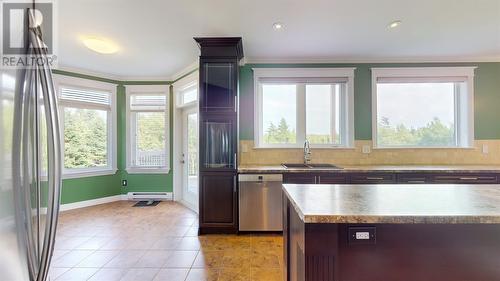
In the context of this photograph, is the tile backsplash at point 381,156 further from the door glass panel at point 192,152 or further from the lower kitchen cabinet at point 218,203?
the door glass panel at point 192,152

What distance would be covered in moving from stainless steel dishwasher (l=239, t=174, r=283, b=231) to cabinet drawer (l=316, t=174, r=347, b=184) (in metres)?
0.52

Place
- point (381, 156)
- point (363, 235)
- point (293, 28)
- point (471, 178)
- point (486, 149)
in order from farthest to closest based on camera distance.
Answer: point (381, 156) < point (486, 149) < point (471, 178) < point (293, 28) < point (363, 235)

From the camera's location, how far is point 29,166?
0.80m

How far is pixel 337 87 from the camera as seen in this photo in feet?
12.4

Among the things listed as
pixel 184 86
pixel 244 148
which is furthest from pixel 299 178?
pixel 184 86

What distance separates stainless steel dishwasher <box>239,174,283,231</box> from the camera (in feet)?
10.1

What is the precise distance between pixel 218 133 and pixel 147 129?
2294 mm

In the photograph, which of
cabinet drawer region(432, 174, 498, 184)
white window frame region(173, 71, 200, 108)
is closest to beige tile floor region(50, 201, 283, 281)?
white window frame region(173, 71, 200, 108)

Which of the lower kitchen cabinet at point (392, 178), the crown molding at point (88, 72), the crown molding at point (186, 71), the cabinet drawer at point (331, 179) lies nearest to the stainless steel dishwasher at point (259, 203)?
the lower kitchen cabinet at point (392, 178)

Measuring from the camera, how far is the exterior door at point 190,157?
4250 mm

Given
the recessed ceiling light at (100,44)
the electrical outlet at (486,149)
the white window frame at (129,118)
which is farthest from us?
the white window frame at (129,118)

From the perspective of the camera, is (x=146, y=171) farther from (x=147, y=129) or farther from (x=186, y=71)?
(x=186, y=71)

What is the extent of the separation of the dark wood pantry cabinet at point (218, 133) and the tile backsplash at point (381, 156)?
1.82 feet

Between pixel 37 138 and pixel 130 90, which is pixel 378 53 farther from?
pixel 130 90
